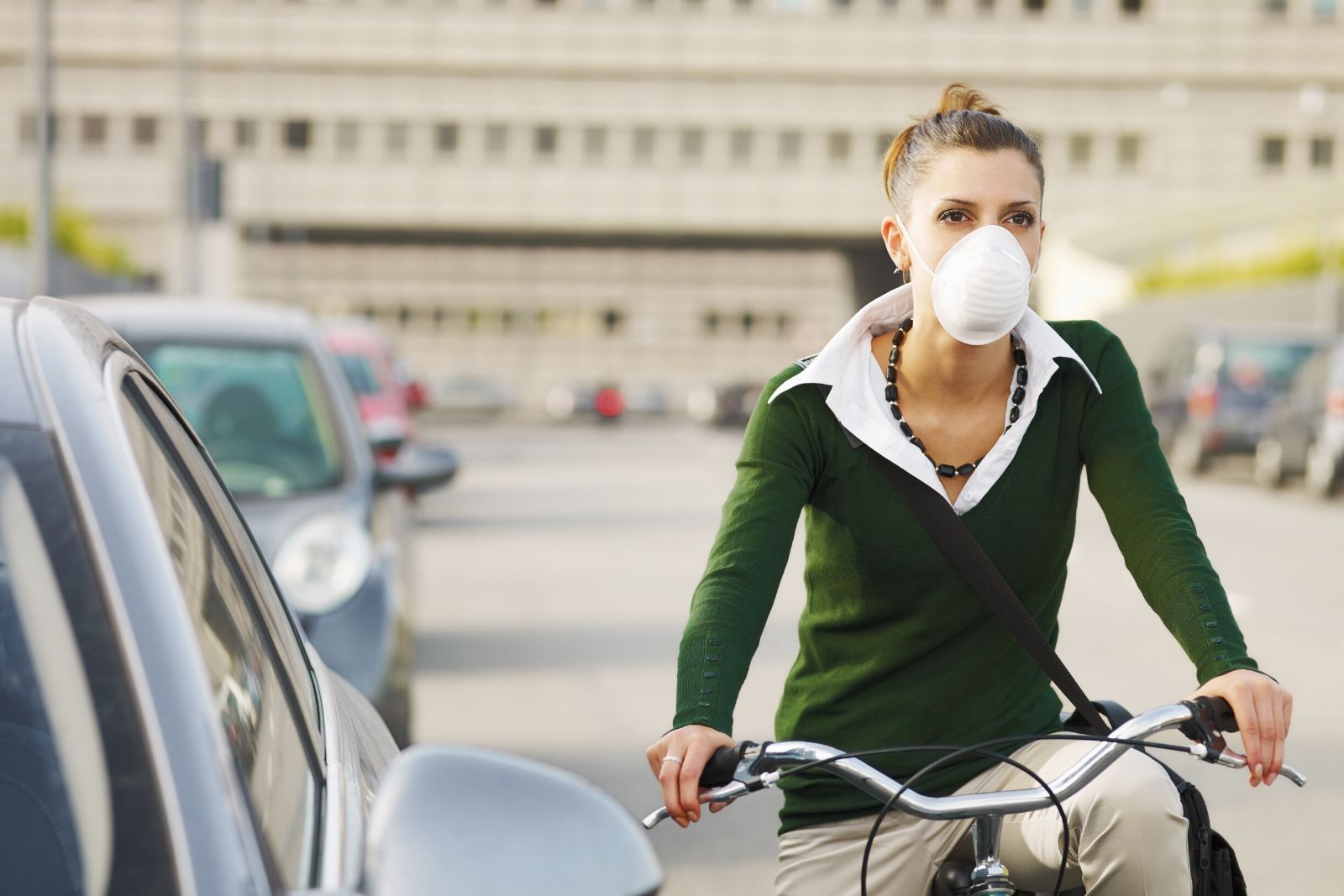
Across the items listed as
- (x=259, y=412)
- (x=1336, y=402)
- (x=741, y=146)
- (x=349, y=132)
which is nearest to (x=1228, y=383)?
(x=1336, y=402)

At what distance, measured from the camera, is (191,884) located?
1.64 m

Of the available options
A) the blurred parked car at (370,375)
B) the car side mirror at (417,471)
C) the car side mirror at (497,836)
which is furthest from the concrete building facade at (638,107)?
the car side mirror at (497,836)

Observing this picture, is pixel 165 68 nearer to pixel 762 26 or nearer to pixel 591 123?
pixel 591 123

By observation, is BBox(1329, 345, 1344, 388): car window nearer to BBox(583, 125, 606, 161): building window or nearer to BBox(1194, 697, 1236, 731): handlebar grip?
BBox(1194, 697, 1236, 731): handlebar grip

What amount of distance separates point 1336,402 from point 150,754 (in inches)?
847

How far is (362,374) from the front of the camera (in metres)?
19.2

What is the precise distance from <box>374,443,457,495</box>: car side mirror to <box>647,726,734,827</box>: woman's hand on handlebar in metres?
5.10

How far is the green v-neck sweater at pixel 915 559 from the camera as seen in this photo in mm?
2883

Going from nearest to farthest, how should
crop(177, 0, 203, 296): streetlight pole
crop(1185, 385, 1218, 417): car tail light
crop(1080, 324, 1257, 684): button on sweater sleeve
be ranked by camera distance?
1. crop(1080, 324, 1257, 684): button on sweater sleeve
2. crop(1185, 385, 1218, 417): car tail light
3. crop(177, 0, 203, 296): streetlight pole

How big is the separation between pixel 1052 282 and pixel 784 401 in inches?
2479

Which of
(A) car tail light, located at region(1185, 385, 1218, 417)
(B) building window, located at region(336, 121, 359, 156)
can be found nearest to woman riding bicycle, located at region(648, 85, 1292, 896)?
(A) car tail light, located at region(1185, 385, 1218, 417)

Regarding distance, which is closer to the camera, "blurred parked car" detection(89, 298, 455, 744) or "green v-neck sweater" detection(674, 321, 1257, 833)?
"green v-neck sweater" detection(674, 321, 1257, 833)

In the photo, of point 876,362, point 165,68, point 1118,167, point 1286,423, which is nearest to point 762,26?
point 1118,167

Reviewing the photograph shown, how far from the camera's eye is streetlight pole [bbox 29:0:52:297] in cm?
1691
